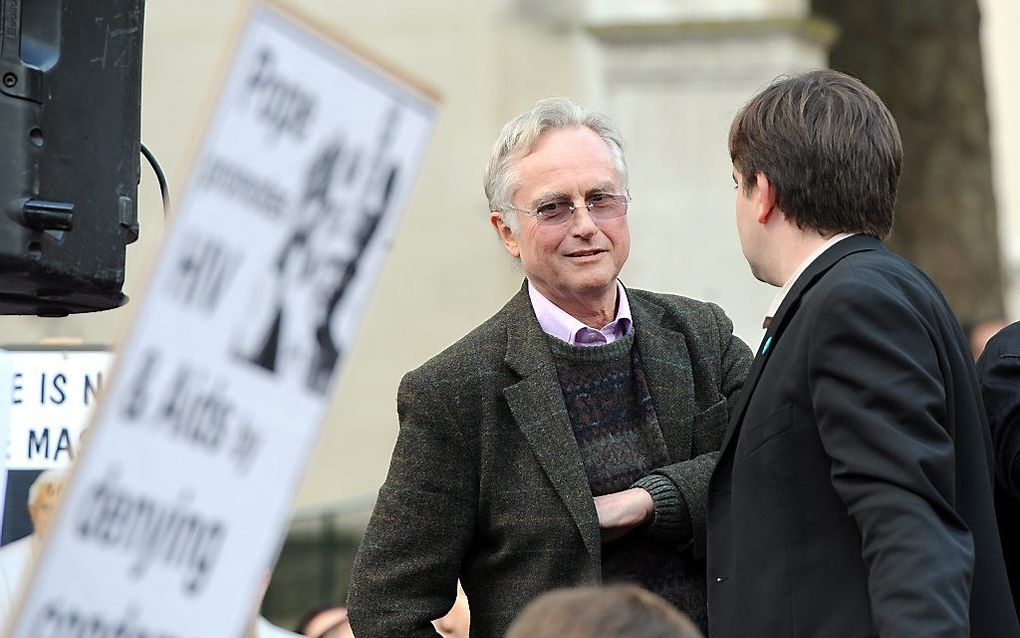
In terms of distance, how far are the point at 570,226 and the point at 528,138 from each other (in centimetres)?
20

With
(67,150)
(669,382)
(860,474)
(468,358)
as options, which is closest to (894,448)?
(860,474)

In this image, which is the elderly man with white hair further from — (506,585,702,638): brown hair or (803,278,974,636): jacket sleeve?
(506,585,702,638): brown hair

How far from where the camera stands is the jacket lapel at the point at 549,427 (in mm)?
3262

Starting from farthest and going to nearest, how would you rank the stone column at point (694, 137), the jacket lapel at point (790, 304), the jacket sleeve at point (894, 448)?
the stone column at point (694, 137) < the jacket lapel at point (790, 304) < the jacket sleeve at point (894, 448)

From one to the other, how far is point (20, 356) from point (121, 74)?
0.92 m

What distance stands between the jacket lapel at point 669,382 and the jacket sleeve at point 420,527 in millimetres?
382

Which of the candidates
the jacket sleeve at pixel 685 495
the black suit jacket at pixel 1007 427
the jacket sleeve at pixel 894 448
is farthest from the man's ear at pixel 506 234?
the black suit jacket at pixel 1007 427

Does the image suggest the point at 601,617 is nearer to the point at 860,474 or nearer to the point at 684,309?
the point at 860,474

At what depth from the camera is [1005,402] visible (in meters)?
3.29

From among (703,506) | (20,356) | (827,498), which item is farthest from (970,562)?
(20,356)

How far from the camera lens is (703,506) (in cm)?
330

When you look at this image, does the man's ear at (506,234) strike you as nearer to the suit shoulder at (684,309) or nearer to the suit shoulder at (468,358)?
the suit shoulder at (468,358)

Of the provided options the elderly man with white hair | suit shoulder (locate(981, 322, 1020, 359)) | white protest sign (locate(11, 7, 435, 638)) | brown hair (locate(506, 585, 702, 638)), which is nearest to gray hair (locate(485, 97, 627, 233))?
the elderly man with white hair

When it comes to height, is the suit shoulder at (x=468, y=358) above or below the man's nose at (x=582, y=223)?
below
